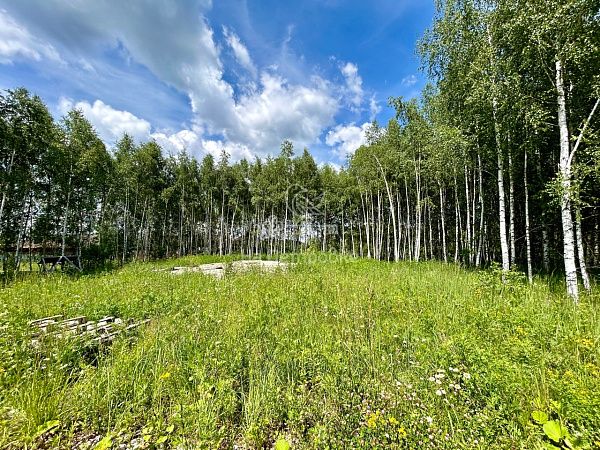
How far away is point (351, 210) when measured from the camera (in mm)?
26984

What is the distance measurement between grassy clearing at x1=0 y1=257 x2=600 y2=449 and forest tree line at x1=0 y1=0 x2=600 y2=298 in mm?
4309

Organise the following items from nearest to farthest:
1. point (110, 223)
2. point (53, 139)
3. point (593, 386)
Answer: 1. point (593, 386)
2. point (53, 139)
3. point (110, 223)

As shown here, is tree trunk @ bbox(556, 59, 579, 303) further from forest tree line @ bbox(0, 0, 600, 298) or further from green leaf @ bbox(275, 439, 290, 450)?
green leaf @ bbox(275, 439, 290, 450)

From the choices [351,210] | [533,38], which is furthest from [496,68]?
[351,210]

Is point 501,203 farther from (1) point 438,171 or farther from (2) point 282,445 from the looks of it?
(2) point 282,445

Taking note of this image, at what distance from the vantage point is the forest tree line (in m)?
5.79

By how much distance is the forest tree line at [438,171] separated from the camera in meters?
5.79

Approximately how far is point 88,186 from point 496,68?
23.3 metres

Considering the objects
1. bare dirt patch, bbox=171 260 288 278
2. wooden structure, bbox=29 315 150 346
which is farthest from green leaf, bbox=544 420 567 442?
bare dirt patch, bbox=171 260 288 278

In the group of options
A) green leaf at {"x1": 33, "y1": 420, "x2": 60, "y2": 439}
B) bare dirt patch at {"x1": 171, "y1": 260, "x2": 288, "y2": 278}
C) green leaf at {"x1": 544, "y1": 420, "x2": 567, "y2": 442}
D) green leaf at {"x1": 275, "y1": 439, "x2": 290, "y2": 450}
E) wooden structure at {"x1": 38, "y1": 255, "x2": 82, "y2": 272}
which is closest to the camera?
green leaf at {"x1": 275, "y1": 439, "x2": 290, "y2": 450}

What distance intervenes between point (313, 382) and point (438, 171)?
39.2 ft

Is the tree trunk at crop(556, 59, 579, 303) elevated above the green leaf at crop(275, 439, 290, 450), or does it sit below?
above

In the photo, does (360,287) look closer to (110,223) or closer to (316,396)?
(316,396)

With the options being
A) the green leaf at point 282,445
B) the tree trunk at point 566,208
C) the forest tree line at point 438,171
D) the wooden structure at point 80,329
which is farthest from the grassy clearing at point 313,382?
the forest tree line at point 438,171
